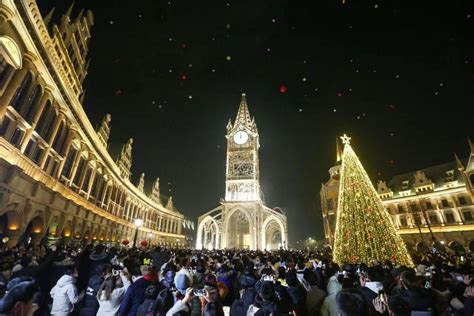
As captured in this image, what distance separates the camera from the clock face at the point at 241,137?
5544 cm

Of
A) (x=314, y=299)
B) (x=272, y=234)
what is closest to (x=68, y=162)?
(x=314, y=299)

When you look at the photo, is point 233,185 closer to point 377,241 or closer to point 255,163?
point 255,163

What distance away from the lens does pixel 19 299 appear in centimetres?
236

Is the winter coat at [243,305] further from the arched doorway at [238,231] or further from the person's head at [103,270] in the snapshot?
the arched doorway at [238,231]

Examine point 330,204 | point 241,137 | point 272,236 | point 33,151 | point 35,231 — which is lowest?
point 35,231

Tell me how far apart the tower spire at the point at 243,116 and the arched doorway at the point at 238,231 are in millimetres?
22847

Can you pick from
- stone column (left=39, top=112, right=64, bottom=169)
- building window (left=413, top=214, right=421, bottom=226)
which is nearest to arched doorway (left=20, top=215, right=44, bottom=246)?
stone column (left=39, top=112, right=64, bottom=169)

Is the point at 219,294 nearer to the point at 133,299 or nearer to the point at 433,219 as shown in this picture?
the point at 133,299

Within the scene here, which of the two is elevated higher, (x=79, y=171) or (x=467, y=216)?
(x=79, y=171)

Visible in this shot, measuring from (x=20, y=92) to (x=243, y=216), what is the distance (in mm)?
40820

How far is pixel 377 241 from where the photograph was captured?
45.3 feet

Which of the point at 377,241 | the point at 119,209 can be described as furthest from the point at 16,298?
the point at 119,209

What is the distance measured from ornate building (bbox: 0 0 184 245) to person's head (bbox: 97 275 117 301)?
1353cm

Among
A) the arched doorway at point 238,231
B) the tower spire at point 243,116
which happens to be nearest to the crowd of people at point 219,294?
the arched doorway at point 238,231
